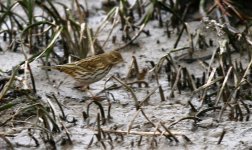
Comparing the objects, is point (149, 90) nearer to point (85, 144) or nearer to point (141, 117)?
point (141, 117)

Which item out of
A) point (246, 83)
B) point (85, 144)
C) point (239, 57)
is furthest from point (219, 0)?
point (85, 144)

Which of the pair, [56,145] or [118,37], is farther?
[118,37]

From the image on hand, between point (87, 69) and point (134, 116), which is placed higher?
point (87, 69)

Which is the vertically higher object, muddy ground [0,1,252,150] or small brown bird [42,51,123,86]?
small brown bird [42,51,123,86]

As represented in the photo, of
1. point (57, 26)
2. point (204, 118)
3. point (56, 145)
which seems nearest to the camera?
point (56, 145)

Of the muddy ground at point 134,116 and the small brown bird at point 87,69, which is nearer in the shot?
the muddy ground at point 134,116

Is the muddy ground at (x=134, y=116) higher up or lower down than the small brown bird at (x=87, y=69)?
lower down

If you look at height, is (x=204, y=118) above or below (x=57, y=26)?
below

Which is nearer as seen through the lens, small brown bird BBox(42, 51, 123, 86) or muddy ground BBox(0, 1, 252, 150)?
muddy ground BBox(0, 1, 252, 150)

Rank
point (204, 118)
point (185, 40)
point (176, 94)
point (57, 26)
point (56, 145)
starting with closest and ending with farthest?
point (56, 145) → point (204, 118) → point (176, 94) → point (57, 26) → point (185, 40)

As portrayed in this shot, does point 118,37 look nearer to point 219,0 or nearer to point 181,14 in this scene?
point 181,14

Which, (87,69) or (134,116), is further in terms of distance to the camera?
(87,69)
